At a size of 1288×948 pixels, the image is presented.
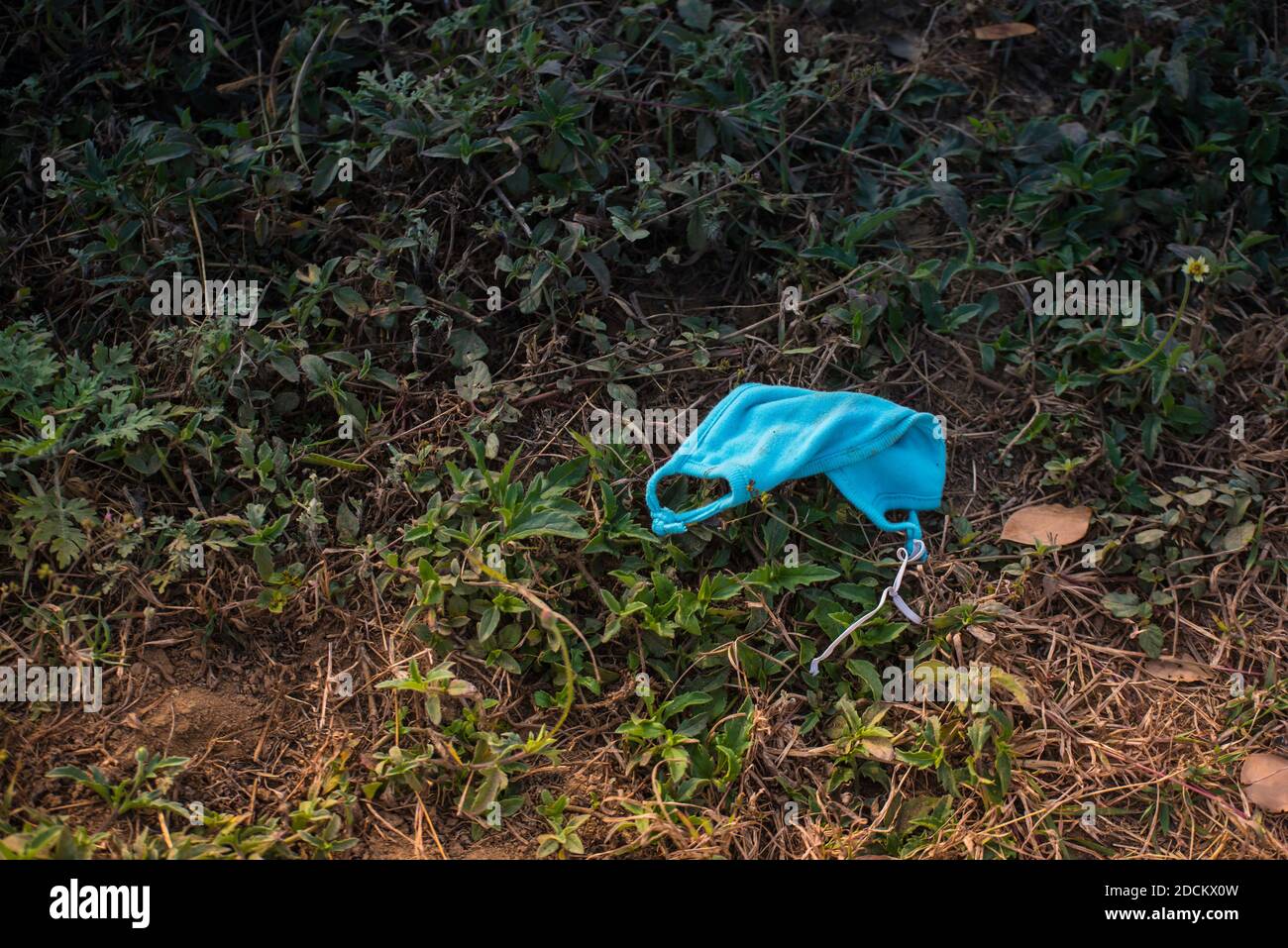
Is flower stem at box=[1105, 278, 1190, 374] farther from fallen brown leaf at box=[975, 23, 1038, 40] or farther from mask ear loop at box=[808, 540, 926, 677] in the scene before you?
fallen brown leaf at box=[975, 23, 1038, 40]

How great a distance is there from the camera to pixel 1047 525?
2967 mm

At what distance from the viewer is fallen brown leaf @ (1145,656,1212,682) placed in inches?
109

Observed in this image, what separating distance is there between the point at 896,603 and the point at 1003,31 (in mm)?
2180

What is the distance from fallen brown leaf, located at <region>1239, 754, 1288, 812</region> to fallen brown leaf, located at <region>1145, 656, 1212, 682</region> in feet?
0.75

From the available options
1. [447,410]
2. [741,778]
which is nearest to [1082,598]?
[741,778]

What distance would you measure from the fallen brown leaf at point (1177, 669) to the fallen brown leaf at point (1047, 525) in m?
0.37

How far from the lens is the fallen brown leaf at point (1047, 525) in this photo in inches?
116

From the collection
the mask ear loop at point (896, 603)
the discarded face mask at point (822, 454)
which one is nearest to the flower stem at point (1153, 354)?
the discarded face mask at point (822, 454)

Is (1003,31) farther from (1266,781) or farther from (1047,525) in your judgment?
(1266,781)

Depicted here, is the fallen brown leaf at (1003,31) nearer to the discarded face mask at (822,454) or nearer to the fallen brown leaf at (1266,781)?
the discarded face mask at (822,454)
